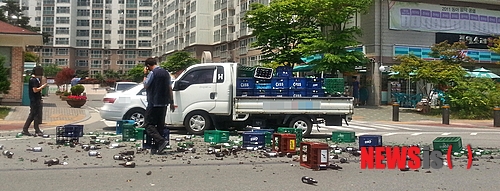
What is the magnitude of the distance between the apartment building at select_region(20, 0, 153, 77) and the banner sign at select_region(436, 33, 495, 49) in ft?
274

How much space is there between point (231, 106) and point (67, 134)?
4257 millimetres

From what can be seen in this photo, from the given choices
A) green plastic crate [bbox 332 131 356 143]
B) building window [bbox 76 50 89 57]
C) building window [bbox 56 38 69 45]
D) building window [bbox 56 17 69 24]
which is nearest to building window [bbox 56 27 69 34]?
building window [bbox 56 17 69 24]

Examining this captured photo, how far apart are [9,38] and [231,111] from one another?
56.6 feet

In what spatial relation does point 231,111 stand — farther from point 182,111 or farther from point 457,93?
point 457,93

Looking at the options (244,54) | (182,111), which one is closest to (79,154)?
(182,111)

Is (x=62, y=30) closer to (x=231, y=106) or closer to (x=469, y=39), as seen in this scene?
(x=469, y=39)

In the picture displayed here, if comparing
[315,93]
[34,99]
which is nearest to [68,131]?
[34,99]

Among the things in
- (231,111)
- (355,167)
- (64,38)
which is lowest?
(355,167)

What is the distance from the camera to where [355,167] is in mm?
8523

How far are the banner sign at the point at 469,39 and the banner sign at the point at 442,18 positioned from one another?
30 cm

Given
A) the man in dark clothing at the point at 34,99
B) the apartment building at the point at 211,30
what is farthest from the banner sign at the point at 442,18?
the man in dark clothing at the point at 34,99

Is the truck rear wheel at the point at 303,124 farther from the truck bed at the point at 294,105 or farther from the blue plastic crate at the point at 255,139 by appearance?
the blue plastic crate at the point at 255,139

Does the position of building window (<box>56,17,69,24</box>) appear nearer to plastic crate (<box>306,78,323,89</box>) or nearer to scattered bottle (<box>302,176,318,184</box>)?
plastic crate (<box>306,78,323,89</box>)

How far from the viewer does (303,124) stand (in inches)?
528
